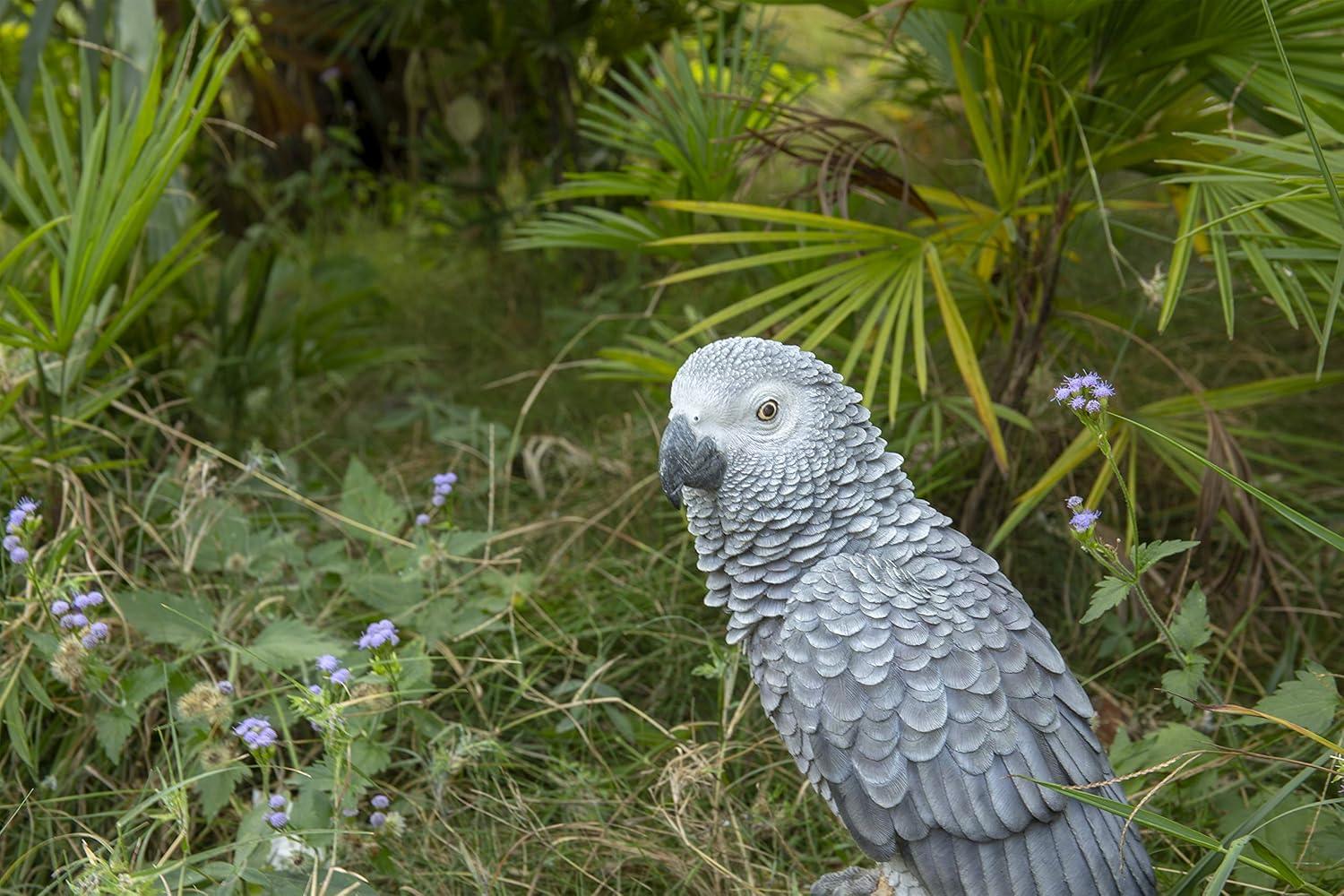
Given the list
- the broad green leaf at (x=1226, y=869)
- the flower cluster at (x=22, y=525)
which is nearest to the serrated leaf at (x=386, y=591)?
the flower cluster at (x=22, y=525)

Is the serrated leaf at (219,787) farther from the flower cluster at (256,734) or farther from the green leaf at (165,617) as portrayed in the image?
the green leaf at (165,617)

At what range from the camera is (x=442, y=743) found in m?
2.06

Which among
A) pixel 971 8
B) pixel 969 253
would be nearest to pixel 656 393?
pixel 969 253

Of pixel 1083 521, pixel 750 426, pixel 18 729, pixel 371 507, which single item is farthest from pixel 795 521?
pixel 18 729

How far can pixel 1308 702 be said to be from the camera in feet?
5.17

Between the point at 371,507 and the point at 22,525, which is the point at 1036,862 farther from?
the point at 22,525

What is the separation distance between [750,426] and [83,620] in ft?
3.63

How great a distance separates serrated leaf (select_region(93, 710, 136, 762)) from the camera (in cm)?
184

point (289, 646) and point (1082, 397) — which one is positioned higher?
point (1082, 397)

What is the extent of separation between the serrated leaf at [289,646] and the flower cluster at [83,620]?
226mm

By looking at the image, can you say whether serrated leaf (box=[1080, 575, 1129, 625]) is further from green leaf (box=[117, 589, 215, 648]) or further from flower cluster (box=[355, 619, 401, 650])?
green leaf (box=[117, 589, 215, 648])

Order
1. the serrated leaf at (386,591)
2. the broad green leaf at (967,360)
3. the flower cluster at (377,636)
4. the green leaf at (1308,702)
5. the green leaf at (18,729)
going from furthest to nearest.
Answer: the serrated leaf at (386,591) → the broad green leaf at (967,360) → the green leaf at (18,729) → the flower cluster at (377,636) → the green leaf at (1308,702)

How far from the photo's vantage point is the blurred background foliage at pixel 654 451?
1.89 m

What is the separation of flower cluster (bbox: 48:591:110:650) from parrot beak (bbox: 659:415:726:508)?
96 cm
